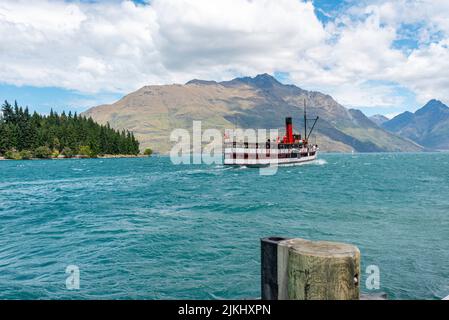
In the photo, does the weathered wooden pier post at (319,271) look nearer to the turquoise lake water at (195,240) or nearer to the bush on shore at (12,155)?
the turquoise lake water at (195,240)

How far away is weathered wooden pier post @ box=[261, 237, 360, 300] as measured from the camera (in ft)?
19.3

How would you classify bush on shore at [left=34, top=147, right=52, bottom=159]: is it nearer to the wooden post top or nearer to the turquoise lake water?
the turquoise lake water

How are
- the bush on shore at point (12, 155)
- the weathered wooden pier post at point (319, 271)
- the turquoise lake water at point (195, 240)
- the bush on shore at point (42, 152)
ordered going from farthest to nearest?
the bush on shore at point (42, 152) → the bush on shore at point (12, 155) → the turquoise lake water at point (195, 240) → the weathered wooden pier post at point (319, 271)

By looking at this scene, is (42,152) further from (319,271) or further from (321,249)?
(319,271)

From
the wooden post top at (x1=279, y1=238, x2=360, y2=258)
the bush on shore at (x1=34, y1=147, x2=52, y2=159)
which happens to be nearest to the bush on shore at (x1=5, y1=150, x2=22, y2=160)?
the bush on shore at (x1=34, y1=147, x2=52, y2=159)

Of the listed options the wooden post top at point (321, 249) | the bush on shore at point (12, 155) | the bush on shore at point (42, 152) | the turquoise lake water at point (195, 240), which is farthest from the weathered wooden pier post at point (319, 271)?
the bush on shore at point (12, 155)

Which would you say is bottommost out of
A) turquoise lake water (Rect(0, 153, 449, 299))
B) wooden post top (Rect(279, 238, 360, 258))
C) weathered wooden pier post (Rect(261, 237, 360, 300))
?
turquoise lake water (Rect(0, 153, 449, 299))

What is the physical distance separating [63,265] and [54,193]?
3771 cm

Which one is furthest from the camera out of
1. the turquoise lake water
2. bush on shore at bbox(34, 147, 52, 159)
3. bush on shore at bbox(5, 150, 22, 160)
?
bush on shore at bbox(34, 147, 52, 159)

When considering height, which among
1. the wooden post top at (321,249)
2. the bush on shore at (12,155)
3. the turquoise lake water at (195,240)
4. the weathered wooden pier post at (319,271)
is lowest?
the turquoise lake water at (195,240)

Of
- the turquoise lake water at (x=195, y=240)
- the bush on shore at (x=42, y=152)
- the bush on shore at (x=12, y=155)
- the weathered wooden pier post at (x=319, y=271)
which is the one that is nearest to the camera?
the weathered wooden pier post at (x=319, y=271)

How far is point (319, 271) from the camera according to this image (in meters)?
5.91

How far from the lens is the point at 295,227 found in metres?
25.4

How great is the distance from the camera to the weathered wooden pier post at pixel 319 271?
5.88 metres
